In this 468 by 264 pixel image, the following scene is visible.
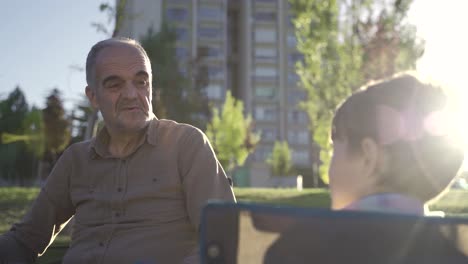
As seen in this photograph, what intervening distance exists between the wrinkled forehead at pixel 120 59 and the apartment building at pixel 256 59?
197 ft

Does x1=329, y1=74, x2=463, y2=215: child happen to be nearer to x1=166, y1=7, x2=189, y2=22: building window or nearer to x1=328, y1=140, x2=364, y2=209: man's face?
x1=328, y1=140, x2=364, y2=209: man's face

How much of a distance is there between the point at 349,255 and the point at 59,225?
2.22m

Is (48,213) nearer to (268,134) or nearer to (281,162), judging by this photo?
(281,162)

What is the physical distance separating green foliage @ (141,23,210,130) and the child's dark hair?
107 ft

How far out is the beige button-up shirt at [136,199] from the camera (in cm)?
254

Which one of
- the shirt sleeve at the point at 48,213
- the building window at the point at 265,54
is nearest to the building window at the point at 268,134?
the building window at the point at 265,54

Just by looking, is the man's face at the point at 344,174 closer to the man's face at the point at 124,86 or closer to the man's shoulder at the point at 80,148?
the man's face at the point at 124,86

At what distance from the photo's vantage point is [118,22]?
8906 mm

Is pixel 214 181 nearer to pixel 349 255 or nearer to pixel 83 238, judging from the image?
pixel 83 238

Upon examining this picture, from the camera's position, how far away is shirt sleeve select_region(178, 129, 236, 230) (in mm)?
2521

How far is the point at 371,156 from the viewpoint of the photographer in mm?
1289

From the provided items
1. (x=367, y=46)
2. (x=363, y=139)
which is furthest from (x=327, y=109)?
(x=363, y=139)

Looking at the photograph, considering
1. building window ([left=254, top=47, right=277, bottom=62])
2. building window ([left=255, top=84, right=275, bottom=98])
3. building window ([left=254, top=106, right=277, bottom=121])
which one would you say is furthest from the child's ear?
building window ([left=254, top=47, right=277, bottom=62])

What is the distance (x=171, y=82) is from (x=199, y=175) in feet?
109
